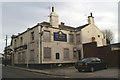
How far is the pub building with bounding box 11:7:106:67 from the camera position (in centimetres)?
1989

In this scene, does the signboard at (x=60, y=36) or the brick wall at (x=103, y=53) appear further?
the signboard at (x=60, y=36)

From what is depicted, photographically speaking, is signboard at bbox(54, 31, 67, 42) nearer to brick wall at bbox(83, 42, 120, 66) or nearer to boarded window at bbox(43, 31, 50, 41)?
boarded window at bbox(43, 31, 50, 41)

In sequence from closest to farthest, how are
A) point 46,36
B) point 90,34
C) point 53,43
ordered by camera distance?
1. point 46,36
2. point 53,43
3. point 90,34

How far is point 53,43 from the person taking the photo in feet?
68.9

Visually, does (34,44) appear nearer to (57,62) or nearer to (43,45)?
(43,45)

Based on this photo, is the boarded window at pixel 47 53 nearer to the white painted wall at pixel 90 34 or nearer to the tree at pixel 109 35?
the white painted wall at pixel 90 34

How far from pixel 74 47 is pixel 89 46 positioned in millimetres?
3692

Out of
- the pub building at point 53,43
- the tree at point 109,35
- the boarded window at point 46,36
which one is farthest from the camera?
the tree at point 109,35

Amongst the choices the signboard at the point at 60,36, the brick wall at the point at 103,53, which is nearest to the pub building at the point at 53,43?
the signboard at the point at 60,36

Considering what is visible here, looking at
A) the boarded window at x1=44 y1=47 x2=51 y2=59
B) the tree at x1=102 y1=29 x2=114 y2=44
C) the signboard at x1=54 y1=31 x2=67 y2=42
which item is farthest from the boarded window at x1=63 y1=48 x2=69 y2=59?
the tree at x1=102 y1=29 x2=114 y2=44

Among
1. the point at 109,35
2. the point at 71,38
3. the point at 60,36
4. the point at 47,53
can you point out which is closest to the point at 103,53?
the point at 71,38

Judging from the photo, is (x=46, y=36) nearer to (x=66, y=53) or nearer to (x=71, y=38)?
(x=66, y=53)

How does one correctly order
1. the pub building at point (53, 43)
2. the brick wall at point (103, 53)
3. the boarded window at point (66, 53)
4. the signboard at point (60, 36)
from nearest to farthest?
the brick wall at point (103, 53) → the pub building at point (53, 43) → the signboard at point (60, 36) → the boarded window at point (66, 53)

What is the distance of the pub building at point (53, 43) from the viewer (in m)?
19.9
